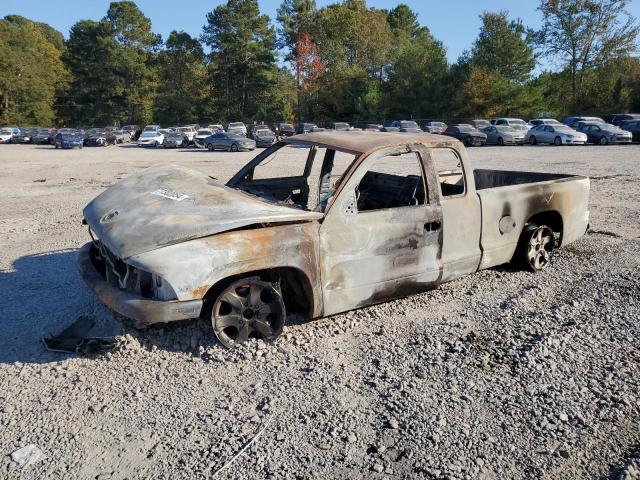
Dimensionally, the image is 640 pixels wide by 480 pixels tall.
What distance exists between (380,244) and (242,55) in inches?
2527

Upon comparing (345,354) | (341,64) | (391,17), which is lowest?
(345,354)


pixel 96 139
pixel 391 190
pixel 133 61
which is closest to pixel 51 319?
pixel 391 190

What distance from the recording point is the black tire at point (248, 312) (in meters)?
3.79

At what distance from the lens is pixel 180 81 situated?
71.9m

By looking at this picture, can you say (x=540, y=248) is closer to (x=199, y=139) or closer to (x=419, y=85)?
(x=199, y=139)

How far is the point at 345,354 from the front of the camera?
391 cm

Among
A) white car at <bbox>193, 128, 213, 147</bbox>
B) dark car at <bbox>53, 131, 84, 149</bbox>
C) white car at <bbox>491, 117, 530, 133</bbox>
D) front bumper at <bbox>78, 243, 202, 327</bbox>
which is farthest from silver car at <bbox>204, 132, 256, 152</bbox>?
front bumper at <bbox>78, 243, 202, 327</bbox>

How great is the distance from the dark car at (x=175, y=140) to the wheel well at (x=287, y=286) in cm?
3517

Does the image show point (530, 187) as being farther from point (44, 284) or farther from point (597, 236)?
point (44, 284)

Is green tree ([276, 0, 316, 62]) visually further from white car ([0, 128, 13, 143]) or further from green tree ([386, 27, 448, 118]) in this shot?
white car ([0, 128, 13, 143])

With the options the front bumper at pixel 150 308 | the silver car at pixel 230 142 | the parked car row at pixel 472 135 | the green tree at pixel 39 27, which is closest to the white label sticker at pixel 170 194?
the front bumper at pixel 150 308

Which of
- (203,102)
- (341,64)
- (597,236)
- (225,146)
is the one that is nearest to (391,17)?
(341,64)

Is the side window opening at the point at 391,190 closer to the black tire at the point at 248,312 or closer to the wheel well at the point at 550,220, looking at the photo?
the black tire at the point at 248,312

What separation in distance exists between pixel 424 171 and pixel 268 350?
2.11 metres
